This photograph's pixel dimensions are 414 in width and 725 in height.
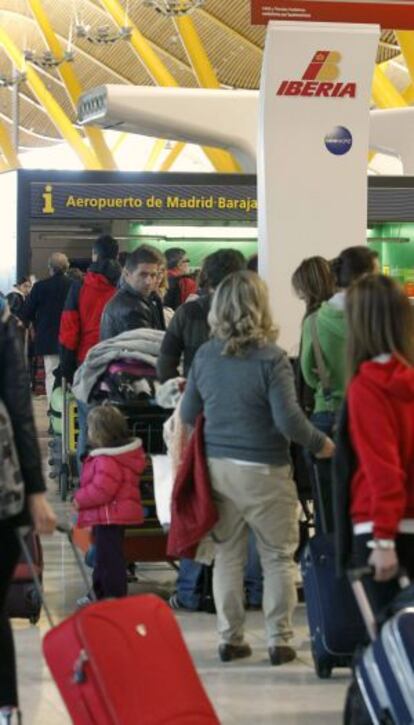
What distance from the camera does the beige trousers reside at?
632cm

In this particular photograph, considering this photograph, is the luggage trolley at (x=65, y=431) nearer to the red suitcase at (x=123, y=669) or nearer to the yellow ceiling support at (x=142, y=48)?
the red suitcase at (x=123, y=669)

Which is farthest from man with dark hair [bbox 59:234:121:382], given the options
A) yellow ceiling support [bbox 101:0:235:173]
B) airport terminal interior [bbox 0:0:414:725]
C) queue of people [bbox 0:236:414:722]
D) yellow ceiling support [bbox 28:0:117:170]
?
yellow ceiling support [bbox 28:0:117:170]

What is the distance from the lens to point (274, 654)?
21.5 ft

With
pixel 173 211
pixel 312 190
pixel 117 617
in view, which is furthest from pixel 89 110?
pixel 117 617

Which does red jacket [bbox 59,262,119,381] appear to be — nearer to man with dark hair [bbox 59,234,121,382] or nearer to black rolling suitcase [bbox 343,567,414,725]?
man with dark hair [bbox 59,234,121,382]

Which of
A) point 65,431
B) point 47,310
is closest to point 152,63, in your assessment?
point 47,310

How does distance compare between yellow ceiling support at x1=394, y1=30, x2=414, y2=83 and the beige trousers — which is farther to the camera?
yellow ceiling support at x1=394, y1=30, x2=414, y2=83

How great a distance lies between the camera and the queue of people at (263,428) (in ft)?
14.2

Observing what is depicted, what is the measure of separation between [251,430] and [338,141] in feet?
15.3

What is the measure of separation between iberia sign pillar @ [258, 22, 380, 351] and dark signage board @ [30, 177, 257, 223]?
6.78 m

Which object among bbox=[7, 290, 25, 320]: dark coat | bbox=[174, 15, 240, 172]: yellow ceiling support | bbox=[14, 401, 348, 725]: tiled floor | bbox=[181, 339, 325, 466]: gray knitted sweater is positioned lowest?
bbox=[14, 401, 348, 725]: tiled floor

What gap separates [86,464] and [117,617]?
10.9 ft

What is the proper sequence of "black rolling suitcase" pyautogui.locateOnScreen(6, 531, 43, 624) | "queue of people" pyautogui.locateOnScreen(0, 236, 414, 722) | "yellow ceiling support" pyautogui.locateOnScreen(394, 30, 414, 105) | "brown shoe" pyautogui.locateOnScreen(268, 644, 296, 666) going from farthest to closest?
"yellow ceiling support" pyautogui.locateOnScreen(394, 30, 414, 105)
"black rolling suitcase" pyautogui.locateOnScreen(6, 531, 43, 624)
"brown shoe" pyautogui.locateOnScreen(268, 644, 296, 666)
"queue of people" pyautogui.locateOnScreen(0, 236, 414, 722)

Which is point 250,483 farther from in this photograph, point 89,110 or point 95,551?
point 89,110
